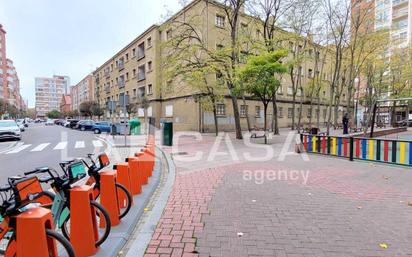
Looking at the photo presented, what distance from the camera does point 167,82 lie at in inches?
725

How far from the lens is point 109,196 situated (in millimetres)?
3729

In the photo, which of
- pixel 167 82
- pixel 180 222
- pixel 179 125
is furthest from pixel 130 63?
pixel 180 222

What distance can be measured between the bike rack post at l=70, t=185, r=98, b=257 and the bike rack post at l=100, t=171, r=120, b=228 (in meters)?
0.79

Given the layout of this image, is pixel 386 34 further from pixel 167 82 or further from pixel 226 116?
pixel 167 82

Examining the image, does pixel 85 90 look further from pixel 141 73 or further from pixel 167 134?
pixel 167 134

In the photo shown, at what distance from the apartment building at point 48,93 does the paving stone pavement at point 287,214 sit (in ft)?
497

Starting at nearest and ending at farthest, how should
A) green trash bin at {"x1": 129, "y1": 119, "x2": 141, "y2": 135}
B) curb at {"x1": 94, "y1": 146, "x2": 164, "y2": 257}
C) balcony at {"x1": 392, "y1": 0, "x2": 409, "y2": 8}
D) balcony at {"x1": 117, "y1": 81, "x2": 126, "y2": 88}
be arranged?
curb at {"x1": 94, "y1": 146, "x2": 164, "y2": 257} < green trash bin at {"x1": 129, "y1": 119, "x2": 141, "y2": 135} < balcony at {"x1": 117, "y1": 81, "x2": 126, "y2": 88} < balcony at {"x1": 392, "y1": 0, "x2": 409, "y2": 8}

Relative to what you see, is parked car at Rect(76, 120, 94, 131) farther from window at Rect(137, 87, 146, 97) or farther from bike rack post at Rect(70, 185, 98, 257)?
bike rack post at Rect(70, 185, 98, 257)

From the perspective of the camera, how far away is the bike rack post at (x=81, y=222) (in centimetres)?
289

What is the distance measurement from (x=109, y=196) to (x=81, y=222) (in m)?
0.83

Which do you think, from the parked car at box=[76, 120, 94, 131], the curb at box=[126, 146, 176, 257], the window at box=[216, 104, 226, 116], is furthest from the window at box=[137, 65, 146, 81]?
the curb at box=[126, 146, 176, 257]

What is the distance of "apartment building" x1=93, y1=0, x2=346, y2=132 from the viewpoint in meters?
21.0

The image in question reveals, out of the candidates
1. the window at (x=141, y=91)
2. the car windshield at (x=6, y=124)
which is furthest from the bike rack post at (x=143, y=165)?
the window at (x=141, y=91)

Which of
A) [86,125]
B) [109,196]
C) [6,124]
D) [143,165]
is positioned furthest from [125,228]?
[86,125]
